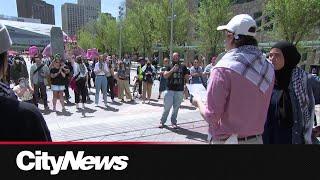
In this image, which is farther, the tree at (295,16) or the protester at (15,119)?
the tree at (295,16)

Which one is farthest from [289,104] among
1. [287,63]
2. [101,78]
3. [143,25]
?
[143,25]

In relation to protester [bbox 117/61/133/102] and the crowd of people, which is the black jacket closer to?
the crowd of people

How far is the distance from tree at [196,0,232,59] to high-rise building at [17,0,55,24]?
148742 mm

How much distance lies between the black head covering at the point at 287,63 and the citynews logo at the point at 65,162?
223 cm

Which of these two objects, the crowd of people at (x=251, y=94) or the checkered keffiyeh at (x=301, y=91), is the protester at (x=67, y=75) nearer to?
the crowd of people at (x=251, y=94)

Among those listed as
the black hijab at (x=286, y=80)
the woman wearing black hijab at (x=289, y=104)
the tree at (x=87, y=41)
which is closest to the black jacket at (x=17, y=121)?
the woman wearing black hijab at (x=289, y=104)

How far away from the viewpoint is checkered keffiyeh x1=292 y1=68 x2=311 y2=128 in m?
3.43

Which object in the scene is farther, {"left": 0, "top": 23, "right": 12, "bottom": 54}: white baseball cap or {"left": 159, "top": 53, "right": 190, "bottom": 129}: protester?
{"left": 159, "top": 53, "right": 190, "bottom": 129}: protester

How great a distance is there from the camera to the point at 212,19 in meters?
33.9

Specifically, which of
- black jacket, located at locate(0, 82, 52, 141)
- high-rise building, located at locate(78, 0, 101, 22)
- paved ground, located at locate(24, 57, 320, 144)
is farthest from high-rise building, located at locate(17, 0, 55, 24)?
black jacket, located at locate(0, 82, 52, 141)

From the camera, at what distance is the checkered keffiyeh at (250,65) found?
8.94 feet

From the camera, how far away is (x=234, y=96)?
2.70 meters

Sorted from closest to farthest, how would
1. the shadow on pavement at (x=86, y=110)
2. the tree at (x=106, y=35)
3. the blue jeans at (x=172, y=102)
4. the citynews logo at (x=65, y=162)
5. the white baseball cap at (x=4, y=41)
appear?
the citynews logo at (x=65, y=162), the white baseball cap at (x=4, y=41), the blue jeans at (x=172, y=102), the shadow on pavement at (x=86, y=110), the tree at (x=106, y=35)

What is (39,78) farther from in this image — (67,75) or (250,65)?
(250,65)
